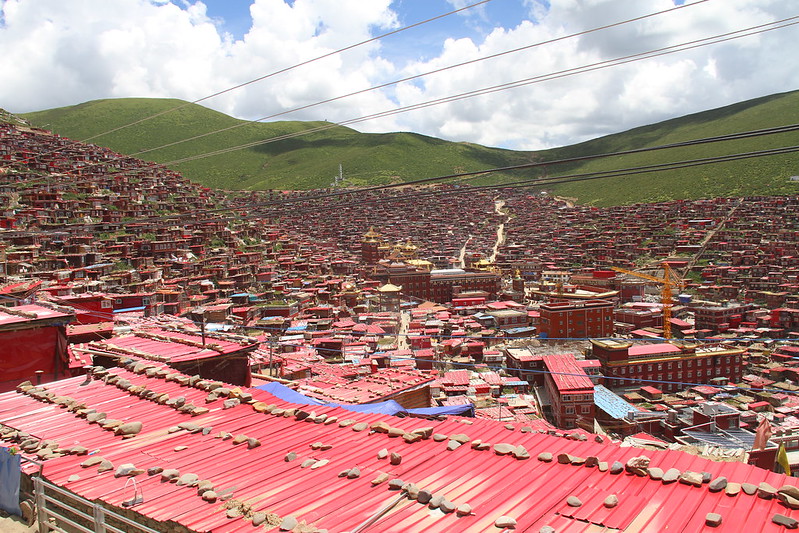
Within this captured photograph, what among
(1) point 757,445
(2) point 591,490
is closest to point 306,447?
(2) point 591,490

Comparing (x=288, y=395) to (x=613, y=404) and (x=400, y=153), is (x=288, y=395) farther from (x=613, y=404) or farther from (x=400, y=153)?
(x=400, y=153)

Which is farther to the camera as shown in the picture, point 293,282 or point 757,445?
point 293,282

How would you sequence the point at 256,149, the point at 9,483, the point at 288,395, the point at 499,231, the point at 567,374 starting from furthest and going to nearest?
1. the point at 256,149
2. the point at 499,231
3. the point at 567,374
4. the point at 288,395
5. the point at 9,483

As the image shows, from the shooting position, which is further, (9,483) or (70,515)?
(9,483)

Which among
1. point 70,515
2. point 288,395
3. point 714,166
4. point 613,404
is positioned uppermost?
point 714,166

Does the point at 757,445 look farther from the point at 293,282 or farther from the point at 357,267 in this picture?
the point at 357,267

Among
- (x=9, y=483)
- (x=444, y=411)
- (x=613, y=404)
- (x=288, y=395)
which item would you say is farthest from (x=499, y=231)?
(x=9, y=483)

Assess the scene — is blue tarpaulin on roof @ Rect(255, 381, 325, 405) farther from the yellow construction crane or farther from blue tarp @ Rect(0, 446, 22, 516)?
the yellow construction crane

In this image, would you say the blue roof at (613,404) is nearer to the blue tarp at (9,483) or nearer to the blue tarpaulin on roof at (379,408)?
the blue tarpaulin on roof at (379,408)
